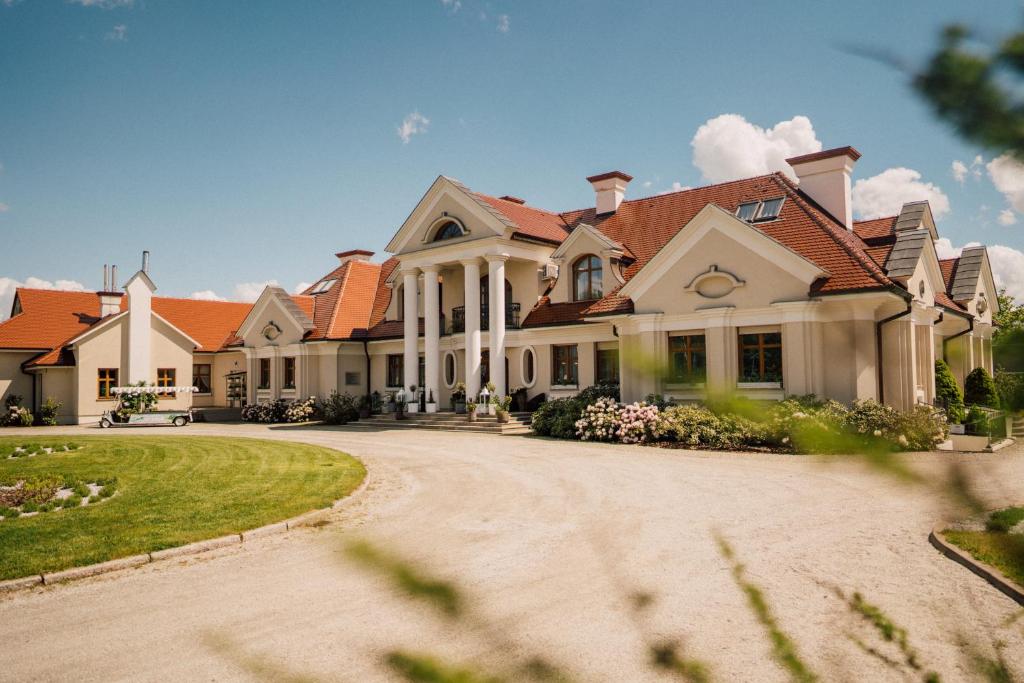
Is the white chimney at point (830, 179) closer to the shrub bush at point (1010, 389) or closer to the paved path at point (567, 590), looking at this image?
the paved path at point (567, 590)

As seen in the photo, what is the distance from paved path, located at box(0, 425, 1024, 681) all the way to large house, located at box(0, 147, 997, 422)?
2357mm

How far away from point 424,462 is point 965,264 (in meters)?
22.0

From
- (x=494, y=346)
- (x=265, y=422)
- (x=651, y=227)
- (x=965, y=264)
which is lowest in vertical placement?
(x=265, y=422)

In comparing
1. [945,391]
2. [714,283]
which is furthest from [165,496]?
[945,391]

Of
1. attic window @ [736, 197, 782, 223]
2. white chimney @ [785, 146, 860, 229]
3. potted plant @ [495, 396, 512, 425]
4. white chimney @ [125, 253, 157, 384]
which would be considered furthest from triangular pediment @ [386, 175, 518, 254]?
white chimney @ [125, 253, 157, 384]

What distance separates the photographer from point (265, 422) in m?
33.6

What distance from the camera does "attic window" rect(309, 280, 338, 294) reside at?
3775 centimetres

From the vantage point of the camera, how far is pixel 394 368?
112 feet

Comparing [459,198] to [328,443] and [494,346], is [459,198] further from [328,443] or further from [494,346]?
[328,443]

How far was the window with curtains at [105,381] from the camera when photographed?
116 feet

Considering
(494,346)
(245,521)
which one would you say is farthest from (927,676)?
(494,346)

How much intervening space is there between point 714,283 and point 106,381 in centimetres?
2970

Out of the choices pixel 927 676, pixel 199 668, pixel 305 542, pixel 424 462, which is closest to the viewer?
pixel 927 676

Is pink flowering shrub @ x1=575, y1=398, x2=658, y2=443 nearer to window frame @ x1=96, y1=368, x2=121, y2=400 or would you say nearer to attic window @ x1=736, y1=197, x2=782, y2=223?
attic window @ x1=736, y1=197, x2=782, y2=223
